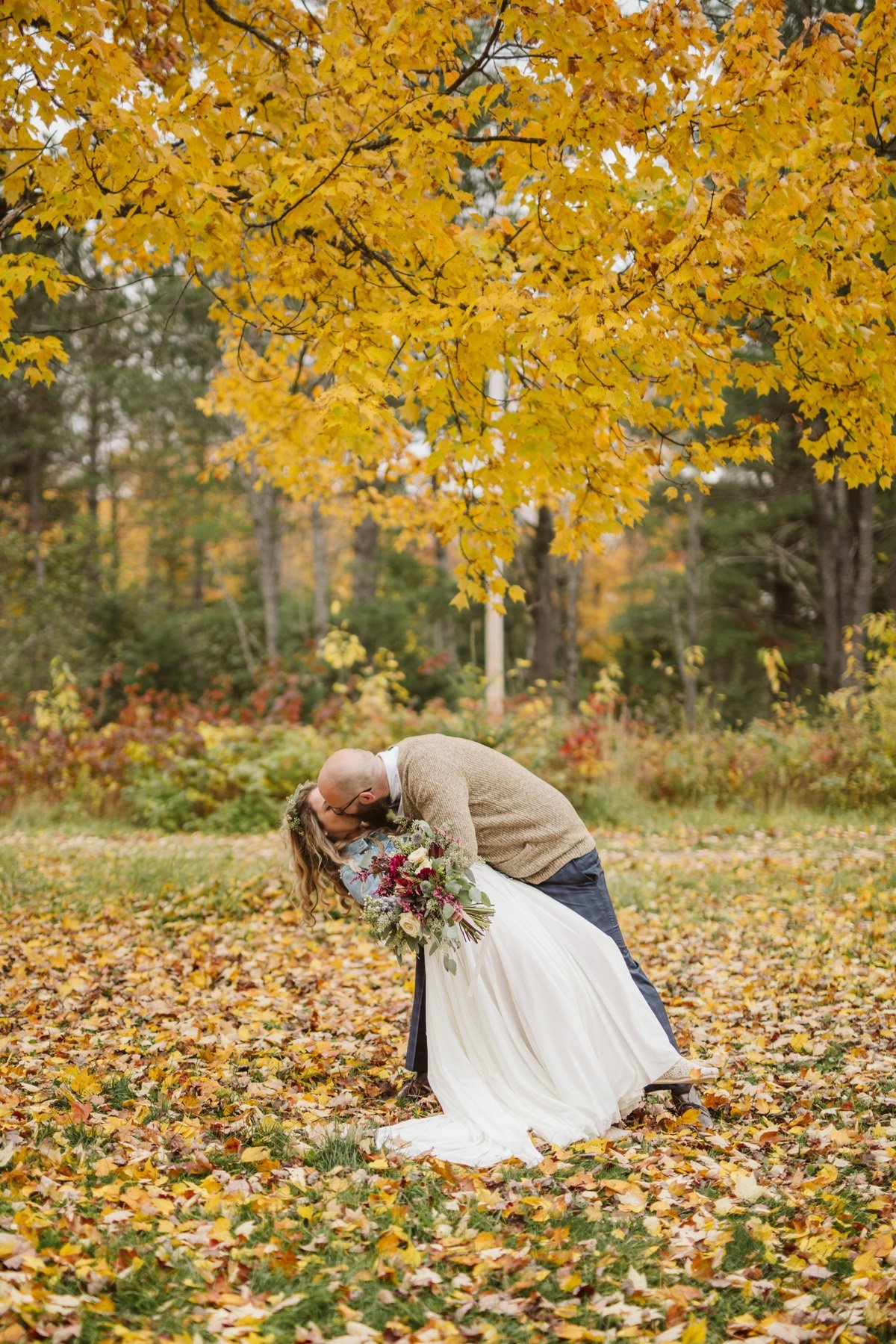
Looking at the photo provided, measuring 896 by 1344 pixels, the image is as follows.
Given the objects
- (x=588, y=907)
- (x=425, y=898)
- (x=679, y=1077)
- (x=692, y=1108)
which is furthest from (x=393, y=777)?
(x=692, y=1108)

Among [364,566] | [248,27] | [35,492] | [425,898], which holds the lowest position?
[425,898]

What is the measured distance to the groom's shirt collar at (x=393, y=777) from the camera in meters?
3.97

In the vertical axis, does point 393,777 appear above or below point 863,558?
below

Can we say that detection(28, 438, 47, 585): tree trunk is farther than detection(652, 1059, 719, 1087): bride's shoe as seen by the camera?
Yes

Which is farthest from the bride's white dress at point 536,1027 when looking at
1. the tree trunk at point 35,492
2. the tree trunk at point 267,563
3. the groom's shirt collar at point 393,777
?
the tree trunk at point 35,492

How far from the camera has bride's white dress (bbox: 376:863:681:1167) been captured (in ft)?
12.8

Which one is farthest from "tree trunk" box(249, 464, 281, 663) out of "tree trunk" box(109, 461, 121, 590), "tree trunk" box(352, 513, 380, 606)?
"tree trunk" box(109, 461, 121, 590)

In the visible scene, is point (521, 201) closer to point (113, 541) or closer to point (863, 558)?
point (863, 558)

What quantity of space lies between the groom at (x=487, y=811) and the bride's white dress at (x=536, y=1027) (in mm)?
102

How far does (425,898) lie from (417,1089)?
107 cm

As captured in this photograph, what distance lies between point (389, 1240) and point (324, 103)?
4.40 meters

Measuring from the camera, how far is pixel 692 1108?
409 cm

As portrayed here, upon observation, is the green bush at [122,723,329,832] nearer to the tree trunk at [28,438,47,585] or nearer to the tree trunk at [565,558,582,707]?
the tree trunk at [565,558,582,707]

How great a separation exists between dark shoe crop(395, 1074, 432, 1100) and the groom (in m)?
0.09
